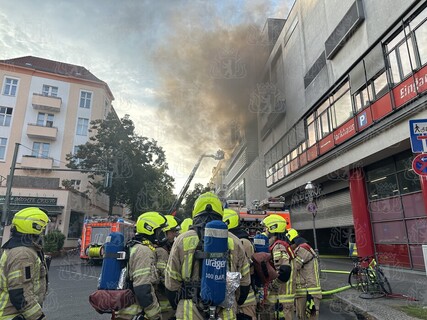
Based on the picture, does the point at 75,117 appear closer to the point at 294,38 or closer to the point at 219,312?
the point at 294,38

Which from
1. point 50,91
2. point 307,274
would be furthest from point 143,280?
point 50,91

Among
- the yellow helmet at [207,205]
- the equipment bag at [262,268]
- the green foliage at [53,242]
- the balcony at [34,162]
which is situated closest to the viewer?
the yellow helmet at [207,205]

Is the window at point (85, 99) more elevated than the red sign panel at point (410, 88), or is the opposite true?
the window at point (85, 99)

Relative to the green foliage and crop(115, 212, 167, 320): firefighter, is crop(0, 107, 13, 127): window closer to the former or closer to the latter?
the green foliage

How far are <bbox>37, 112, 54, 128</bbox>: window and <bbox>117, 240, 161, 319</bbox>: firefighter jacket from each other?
2848 cm

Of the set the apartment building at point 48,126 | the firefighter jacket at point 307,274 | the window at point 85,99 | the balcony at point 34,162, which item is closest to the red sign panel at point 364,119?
the firefighter jacket at point 307,274

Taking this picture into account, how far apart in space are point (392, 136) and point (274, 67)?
51.6 feet

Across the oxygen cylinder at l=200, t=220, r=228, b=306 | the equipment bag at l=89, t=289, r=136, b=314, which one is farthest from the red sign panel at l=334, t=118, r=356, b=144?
the equipment bag at l=89, t=289, r=136, b=314

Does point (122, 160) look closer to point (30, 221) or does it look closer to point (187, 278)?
point (30, 221)

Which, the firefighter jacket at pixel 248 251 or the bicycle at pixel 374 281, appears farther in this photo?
the bicycle at pixel 374 281

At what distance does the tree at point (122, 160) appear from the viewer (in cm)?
2489

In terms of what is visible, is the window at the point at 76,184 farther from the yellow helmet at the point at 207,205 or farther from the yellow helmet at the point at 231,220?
the yellow helmet at the point at 207,205

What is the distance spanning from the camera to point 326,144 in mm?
15250

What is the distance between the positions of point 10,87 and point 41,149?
20.7 ft
